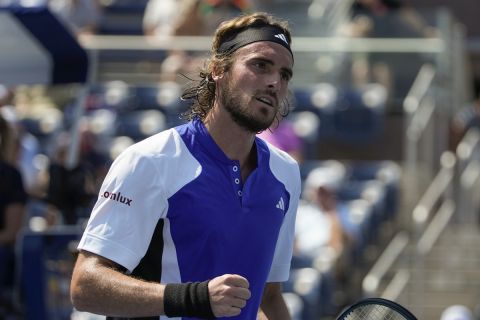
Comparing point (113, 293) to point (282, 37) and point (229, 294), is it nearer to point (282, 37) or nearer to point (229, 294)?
point (229, 294)

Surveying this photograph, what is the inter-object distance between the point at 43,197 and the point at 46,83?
88cm

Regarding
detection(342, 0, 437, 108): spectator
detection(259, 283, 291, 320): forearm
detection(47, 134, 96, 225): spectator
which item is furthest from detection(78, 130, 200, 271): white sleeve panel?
detection(342, 0, 437, 108): spectator

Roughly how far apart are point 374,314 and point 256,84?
795mm

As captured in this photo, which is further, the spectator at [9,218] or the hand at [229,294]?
the spectator at [9,218]

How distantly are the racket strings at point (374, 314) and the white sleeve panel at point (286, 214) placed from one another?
0.50 meters

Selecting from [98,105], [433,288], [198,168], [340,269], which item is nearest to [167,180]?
[198,168]

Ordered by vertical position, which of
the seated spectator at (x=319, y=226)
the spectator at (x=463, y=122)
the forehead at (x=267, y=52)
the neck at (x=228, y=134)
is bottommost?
the neck at (x=228, y=134)

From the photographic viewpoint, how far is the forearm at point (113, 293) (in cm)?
371

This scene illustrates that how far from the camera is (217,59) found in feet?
13.7

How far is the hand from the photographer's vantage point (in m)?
3.50

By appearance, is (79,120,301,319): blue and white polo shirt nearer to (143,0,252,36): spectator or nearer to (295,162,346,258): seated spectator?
(295,162,346,258): seated spectator

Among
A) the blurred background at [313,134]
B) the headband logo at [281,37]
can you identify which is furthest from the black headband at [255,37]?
the blurred background at [313,134]

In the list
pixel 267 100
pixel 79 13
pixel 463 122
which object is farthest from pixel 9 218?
pixel 79 13

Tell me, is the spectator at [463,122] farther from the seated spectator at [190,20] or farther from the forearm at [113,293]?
the forearm at [113,293]
